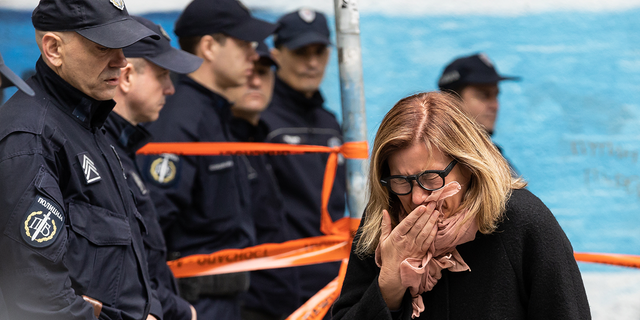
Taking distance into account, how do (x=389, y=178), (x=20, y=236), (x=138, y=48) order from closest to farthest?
(x=20, y=236)
(x=389, y=178)
(x=138, y=48)

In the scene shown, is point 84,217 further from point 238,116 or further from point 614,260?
point 614,260

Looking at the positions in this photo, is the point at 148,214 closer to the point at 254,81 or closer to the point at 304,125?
the point at 254,81

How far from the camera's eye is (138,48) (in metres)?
2.91

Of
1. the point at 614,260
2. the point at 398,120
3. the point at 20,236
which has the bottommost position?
the point at 614,260

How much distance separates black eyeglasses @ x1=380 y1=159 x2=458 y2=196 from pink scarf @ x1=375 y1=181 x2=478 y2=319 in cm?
3

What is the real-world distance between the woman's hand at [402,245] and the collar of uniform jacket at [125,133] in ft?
4.42

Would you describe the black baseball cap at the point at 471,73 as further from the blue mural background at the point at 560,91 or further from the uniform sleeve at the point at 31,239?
the uniform sleeve at the point at 31,239

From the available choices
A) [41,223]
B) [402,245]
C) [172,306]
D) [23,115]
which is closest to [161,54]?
[23,115]

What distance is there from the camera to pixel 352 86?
295 centimetres

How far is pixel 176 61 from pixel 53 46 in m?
0.87

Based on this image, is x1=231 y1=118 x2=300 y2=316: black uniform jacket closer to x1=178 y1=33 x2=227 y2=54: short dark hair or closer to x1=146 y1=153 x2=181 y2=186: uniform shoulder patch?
x1=178 y1=33 x2=227 y2=54: short dark hair

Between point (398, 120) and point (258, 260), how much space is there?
1587mm

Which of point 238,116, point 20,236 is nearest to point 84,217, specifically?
point 20,236

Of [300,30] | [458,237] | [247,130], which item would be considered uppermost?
[458,237]
